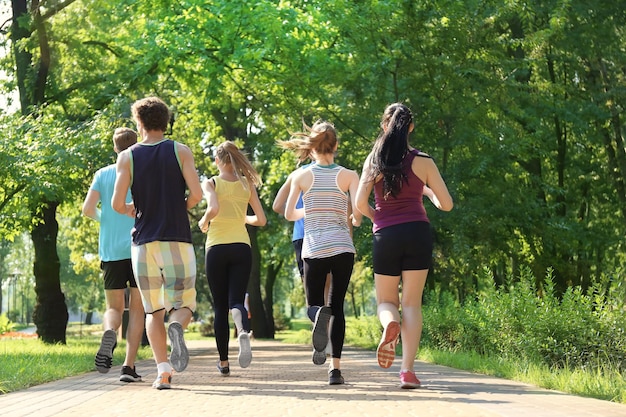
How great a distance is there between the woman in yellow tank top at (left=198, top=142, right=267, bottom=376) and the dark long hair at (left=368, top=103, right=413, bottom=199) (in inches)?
72.2

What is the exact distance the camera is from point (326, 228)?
793cm

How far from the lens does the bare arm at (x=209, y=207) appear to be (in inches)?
340

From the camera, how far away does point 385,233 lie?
746 cm

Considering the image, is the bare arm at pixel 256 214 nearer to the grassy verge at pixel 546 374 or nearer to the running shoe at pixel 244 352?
the running shoe at pixel 244 352

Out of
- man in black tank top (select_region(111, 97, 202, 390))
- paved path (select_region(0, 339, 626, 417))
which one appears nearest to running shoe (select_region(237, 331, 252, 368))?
paved path (select_region(0, 339, 626, 417))

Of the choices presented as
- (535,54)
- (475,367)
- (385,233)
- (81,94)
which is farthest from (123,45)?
(385,233)

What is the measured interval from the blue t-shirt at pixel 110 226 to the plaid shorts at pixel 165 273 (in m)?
1.31

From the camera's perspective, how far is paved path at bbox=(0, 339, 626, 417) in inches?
236

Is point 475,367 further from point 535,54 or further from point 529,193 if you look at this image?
point 535,54

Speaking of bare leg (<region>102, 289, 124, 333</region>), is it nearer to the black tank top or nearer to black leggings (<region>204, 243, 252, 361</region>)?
black leggings (<region>204, 243, 252, 361</region>)

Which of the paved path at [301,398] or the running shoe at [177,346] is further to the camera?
the running shoe at [177,346]

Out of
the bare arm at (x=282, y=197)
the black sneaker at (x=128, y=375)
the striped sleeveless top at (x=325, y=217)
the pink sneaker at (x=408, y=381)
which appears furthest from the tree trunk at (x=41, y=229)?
the pink sneaker at (x=408, y=381)

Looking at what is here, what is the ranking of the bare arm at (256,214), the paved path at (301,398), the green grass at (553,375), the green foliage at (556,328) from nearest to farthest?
1. the paved path at (301,398)
2. the green grass at (553,375)
3. the bare arm at (256,214)
4. the green foliage at (556,328)

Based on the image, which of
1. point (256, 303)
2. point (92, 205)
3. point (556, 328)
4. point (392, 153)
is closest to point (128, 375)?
point (92, 205)
